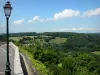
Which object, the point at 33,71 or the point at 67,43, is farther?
the point at 67,43

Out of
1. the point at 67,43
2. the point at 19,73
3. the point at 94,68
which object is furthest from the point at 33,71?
the point at 67,43

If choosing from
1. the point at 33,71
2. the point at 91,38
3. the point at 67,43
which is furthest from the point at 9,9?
the point at 91,38

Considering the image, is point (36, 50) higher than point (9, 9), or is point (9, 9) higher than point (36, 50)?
point (9, 9)

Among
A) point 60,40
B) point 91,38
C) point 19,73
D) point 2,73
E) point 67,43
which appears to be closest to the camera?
point 19,73

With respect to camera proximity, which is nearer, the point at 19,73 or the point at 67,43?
the point at 19,73

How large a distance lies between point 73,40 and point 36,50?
142 metres

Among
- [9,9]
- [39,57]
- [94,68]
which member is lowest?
[94,68]

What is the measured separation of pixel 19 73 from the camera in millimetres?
11828

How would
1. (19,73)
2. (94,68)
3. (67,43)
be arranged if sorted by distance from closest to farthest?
(19,73)
(94,68)
(67,43)

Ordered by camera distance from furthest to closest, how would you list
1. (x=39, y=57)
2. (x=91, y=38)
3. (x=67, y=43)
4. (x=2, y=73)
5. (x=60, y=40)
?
(x=91, y=38) < (x=60, y=40) < (x=67, y=43) < (x=39, y=57) < (x=2, y=73)

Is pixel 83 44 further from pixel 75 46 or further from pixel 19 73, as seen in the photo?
pixel 19 73

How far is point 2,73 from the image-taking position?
15.3 meters

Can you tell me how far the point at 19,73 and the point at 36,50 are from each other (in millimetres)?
16939

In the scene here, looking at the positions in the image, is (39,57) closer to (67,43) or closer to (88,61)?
(88,61)
